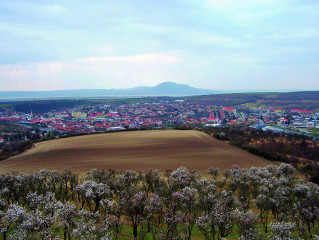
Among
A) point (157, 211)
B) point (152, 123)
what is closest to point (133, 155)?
point (157, 211)

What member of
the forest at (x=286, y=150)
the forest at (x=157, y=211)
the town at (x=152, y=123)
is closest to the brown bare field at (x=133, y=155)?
the forest at (x=286, y=150)

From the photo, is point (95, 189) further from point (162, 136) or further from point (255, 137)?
point (255, 137)

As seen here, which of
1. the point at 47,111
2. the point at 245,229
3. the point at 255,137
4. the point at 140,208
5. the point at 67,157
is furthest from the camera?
the point at 47,111

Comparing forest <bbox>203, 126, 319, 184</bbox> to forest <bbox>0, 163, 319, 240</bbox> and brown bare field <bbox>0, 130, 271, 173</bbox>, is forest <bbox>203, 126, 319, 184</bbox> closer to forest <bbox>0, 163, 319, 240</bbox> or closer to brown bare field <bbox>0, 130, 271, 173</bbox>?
brown bare field <bbox>0, 130, 271, 173</bbox>

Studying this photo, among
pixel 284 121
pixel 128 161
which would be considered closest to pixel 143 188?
pixel 128 161

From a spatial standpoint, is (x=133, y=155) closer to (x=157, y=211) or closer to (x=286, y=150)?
(x=157, y=211)
